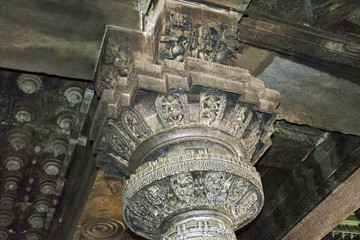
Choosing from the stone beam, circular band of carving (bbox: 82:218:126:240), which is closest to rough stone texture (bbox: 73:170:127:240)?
circular band of carving (bbox: 82:218:126:240)

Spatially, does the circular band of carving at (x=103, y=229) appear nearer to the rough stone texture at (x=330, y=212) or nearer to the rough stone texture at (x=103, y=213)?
the rough stone texture at (x=103, y=213)

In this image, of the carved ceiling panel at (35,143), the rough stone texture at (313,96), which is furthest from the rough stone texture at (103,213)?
the rough stone texture at (313,96)

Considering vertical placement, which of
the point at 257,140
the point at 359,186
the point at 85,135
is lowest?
the point at 257,140

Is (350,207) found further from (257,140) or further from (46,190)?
(46,190)

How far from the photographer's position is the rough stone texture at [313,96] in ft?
14.1

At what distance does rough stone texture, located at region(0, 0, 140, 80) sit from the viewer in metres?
3.60

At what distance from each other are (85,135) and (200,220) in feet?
7.53

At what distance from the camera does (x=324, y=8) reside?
4234 mm

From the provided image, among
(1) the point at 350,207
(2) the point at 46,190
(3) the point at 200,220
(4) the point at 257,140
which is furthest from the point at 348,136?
(2) the point at 46,190

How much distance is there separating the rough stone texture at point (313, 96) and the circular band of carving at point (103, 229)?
235 cm

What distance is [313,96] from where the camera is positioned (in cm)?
448

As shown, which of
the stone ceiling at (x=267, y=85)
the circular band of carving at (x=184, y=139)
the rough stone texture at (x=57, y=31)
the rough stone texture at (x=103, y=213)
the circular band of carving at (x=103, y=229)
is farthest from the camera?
the circular band of carving at (x=103, y=229)

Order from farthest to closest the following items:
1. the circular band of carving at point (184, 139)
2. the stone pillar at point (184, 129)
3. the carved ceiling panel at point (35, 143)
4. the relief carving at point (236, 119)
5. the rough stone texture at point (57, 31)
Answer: the carved ceiling panel at point (35, 143) < the rough stone texture at point (57, 31) < the relief carving at point (236, 119) < the circular band of carving at point (184, 139) < the stone pillar at point (184, 129)

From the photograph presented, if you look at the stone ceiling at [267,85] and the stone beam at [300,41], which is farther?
the stone beam at [300,41]
